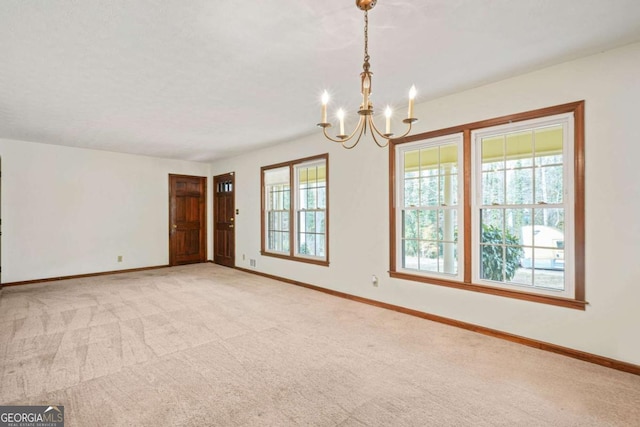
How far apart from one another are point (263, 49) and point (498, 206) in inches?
105

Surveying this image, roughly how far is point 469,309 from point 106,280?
19.9 ft

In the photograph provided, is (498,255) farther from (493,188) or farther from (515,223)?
(493,188)

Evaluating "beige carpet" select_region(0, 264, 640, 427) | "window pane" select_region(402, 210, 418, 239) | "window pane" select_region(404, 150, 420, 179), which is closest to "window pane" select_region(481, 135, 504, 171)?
"window pane" select_region(404, 150, 420, 179)

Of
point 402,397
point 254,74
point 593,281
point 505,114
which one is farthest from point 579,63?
point 402,397

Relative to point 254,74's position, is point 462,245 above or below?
below

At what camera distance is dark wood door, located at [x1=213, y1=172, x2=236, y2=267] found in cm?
718

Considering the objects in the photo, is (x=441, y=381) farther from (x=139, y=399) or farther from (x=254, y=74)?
Result: (x=254, y=74)

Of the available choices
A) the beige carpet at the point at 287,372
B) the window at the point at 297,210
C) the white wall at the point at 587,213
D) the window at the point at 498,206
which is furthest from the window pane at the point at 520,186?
the window at the point at 297,210

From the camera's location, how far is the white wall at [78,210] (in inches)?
212

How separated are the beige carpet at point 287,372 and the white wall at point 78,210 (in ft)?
6.40

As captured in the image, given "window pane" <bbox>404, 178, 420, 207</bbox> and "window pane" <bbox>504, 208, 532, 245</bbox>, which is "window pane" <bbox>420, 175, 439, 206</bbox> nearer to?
"window pane" <bbox>404, 178, 420, 207</bbox>

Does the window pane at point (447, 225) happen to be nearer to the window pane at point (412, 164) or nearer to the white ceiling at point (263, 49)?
the window pane at point (412, 164)

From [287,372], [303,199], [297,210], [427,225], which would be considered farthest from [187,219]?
[287,372]

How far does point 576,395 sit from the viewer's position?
213 cm
